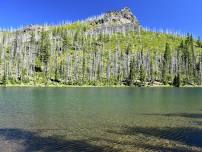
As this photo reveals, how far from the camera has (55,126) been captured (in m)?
37.6

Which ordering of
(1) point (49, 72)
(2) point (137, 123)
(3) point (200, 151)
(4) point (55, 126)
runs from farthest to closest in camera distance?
(1) point (49, 72), (2) point (137, 123), (4) point (55, 126), (3) point (200, 151)

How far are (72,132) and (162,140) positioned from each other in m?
9.97

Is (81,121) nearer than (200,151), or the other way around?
(200,151)

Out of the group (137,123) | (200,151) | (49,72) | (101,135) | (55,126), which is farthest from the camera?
(49,72)

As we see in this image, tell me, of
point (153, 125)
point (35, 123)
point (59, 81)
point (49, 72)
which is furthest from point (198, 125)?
point (49, 72)

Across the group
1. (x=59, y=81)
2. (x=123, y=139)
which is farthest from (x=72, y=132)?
(x=59, y=81)

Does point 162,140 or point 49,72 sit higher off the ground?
point 49,72

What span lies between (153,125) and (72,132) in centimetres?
1137

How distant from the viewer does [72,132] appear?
33.9 meters

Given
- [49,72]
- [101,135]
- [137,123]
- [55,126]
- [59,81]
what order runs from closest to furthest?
[101,135] → [55,126] → [137,123] → [59,81] → [49,72]

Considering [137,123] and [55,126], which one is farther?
[137,123]

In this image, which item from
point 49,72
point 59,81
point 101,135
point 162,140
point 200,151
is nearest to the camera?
point 200,151

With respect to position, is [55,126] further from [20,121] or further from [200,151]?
[200,151]

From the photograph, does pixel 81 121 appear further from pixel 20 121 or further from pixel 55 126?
pixel 20 121
